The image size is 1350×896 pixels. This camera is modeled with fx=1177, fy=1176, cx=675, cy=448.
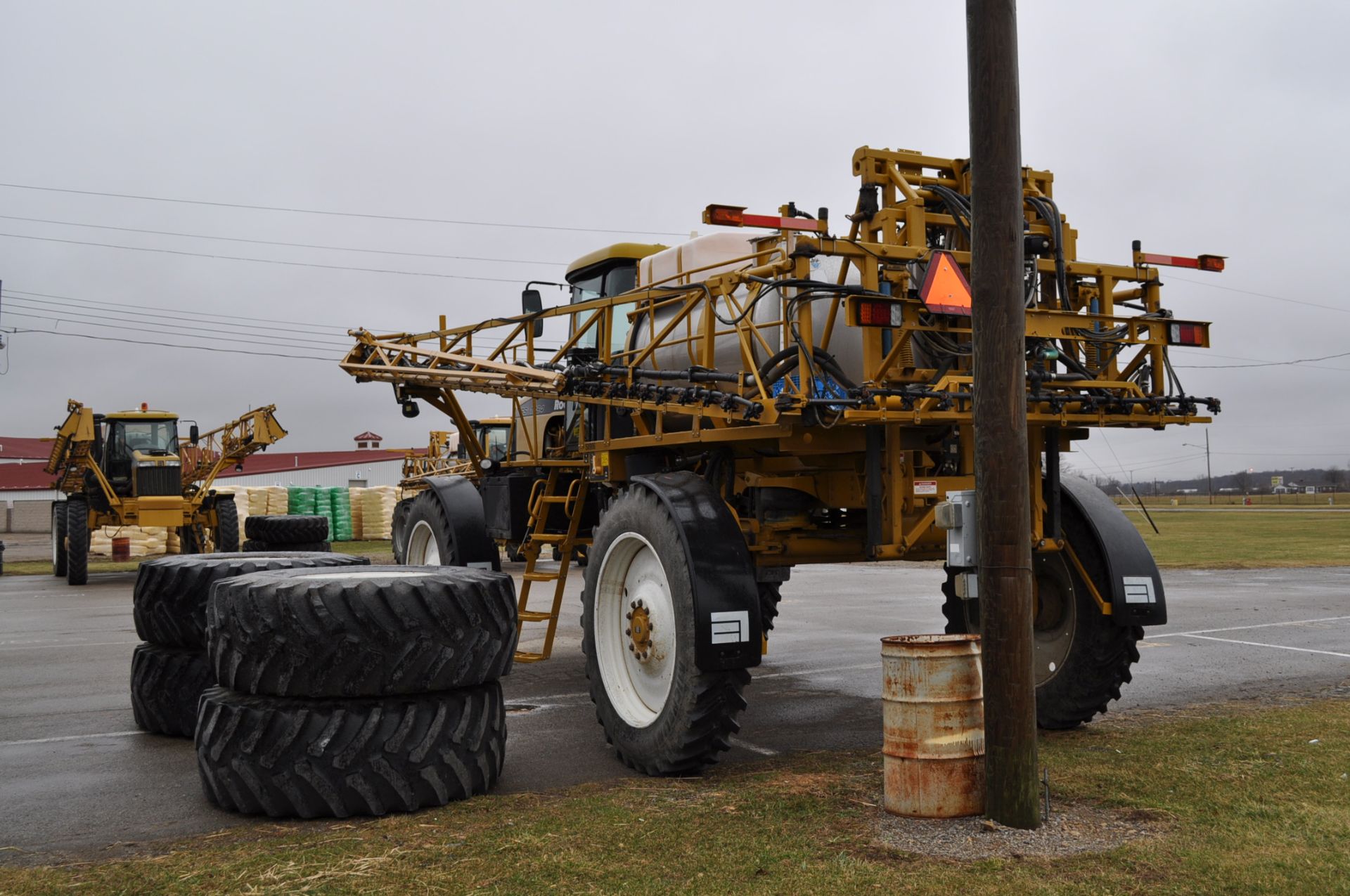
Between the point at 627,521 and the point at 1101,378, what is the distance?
9.24 feet

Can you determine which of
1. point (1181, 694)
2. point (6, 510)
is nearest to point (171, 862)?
point (1181, 694)

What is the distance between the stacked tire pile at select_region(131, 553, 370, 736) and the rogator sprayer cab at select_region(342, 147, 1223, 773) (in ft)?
6.77

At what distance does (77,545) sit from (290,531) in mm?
7484

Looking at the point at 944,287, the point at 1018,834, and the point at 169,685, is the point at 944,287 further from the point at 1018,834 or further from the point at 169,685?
the point at 169,685

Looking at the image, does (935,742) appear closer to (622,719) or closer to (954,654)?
(954,654)

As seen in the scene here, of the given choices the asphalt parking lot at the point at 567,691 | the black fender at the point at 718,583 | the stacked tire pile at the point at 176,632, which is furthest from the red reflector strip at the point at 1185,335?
the stacked tire pile at the point at 176,632

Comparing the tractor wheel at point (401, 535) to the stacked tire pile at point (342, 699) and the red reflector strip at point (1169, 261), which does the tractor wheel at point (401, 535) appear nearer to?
the stacked tire pile at point (342, 699)

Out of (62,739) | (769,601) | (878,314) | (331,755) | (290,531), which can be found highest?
(878,314)

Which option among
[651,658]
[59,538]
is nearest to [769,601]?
[651,658]

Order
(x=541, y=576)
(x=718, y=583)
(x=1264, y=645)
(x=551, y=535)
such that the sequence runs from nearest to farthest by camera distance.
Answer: (x=718, y=583)
(x=541, y=576)
(x=551, y=535)
(x=1264, y=645)

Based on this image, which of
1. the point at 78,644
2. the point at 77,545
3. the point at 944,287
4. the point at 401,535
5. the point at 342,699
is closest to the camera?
the point at 342,699

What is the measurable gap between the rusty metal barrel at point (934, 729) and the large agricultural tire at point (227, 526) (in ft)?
73.4

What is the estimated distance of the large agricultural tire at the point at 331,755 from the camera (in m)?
5.43

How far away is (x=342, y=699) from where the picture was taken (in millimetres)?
5562
